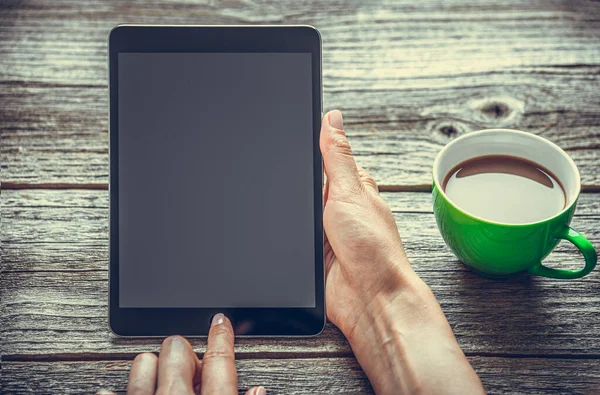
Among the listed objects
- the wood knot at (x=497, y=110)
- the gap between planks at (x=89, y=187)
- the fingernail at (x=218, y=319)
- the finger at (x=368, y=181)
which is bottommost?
the fingernail at (x=218, y=319)

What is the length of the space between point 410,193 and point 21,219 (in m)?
0.48

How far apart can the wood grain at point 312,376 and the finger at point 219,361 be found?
3 centimetres

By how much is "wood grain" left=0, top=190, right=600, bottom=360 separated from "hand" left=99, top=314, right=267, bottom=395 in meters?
0.03

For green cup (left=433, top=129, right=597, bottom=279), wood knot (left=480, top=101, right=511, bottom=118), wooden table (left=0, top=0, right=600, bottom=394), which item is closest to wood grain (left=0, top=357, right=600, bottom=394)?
wooden table (left=0, top=0, right=600, bottom=394)

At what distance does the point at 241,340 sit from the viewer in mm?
667

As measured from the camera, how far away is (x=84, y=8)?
83 centimetres

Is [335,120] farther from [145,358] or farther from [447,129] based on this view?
[145,358]

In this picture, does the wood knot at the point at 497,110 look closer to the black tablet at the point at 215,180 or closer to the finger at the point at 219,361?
the black tablet at the point at 215,180

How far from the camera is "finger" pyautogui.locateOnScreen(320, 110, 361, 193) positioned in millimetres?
647

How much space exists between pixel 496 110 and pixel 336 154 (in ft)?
0.87

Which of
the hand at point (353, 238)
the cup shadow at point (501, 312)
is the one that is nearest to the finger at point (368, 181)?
the hand at point (353, 238)

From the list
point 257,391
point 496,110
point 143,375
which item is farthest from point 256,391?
point 496,110

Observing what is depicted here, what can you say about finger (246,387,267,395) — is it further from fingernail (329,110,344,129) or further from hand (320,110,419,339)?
fingernail (329,110,344,129)

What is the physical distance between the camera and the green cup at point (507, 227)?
0.58 meters
